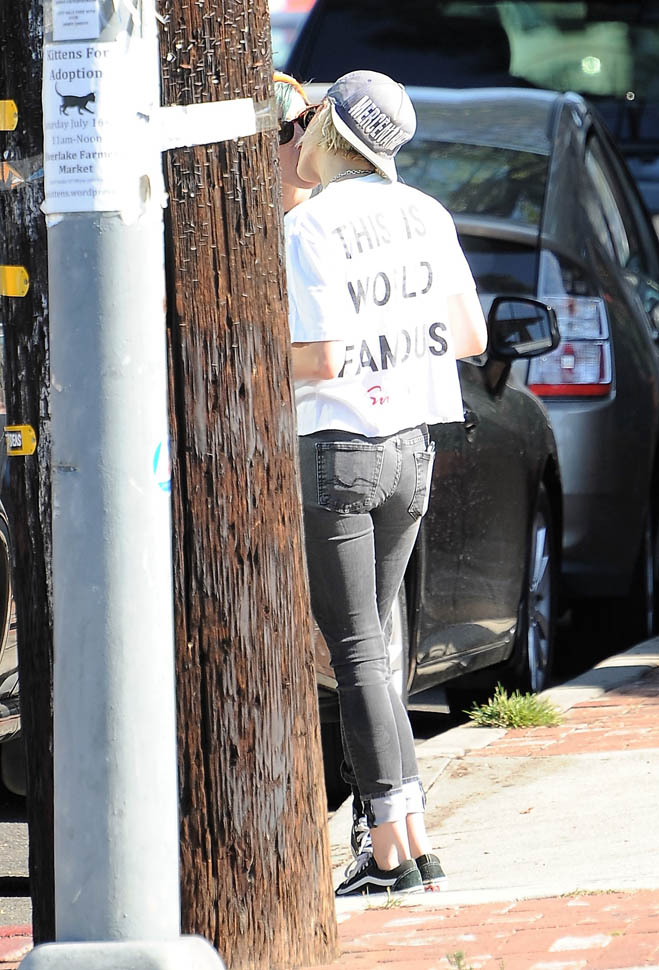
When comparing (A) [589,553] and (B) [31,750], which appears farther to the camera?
(A) [589,553]

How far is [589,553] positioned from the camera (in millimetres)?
7379

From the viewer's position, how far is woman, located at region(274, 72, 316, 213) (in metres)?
4.42

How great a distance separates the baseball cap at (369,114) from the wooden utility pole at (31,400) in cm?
95

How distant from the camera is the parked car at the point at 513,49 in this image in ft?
34.3

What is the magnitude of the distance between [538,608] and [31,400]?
3.48 m

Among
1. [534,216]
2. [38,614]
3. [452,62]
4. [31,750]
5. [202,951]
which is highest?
[452,62]

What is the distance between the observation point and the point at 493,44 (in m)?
10.9

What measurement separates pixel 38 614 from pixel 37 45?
3.26ft

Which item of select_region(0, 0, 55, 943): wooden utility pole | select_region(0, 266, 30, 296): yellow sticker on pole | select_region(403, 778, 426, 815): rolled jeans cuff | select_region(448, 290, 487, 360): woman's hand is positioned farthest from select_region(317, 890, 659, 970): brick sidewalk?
select_region(0, 266, 30, 296): yellow sticker on pole

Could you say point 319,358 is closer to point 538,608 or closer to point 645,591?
point 538,608

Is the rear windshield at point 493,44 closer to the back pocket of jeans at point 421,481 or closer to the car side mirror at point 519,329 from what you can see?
the car side mirror at point 519,329

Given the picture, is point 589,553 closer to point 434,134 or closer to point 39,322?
point 434,134

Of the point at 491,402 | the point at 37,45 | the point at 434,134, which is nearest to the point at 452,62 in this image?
the point at 434,134

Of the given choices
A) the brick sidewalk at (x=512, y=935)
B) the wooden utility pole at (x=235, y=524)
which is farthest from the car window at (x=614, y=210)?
the wooden utility pole at (x=235, y=524)
